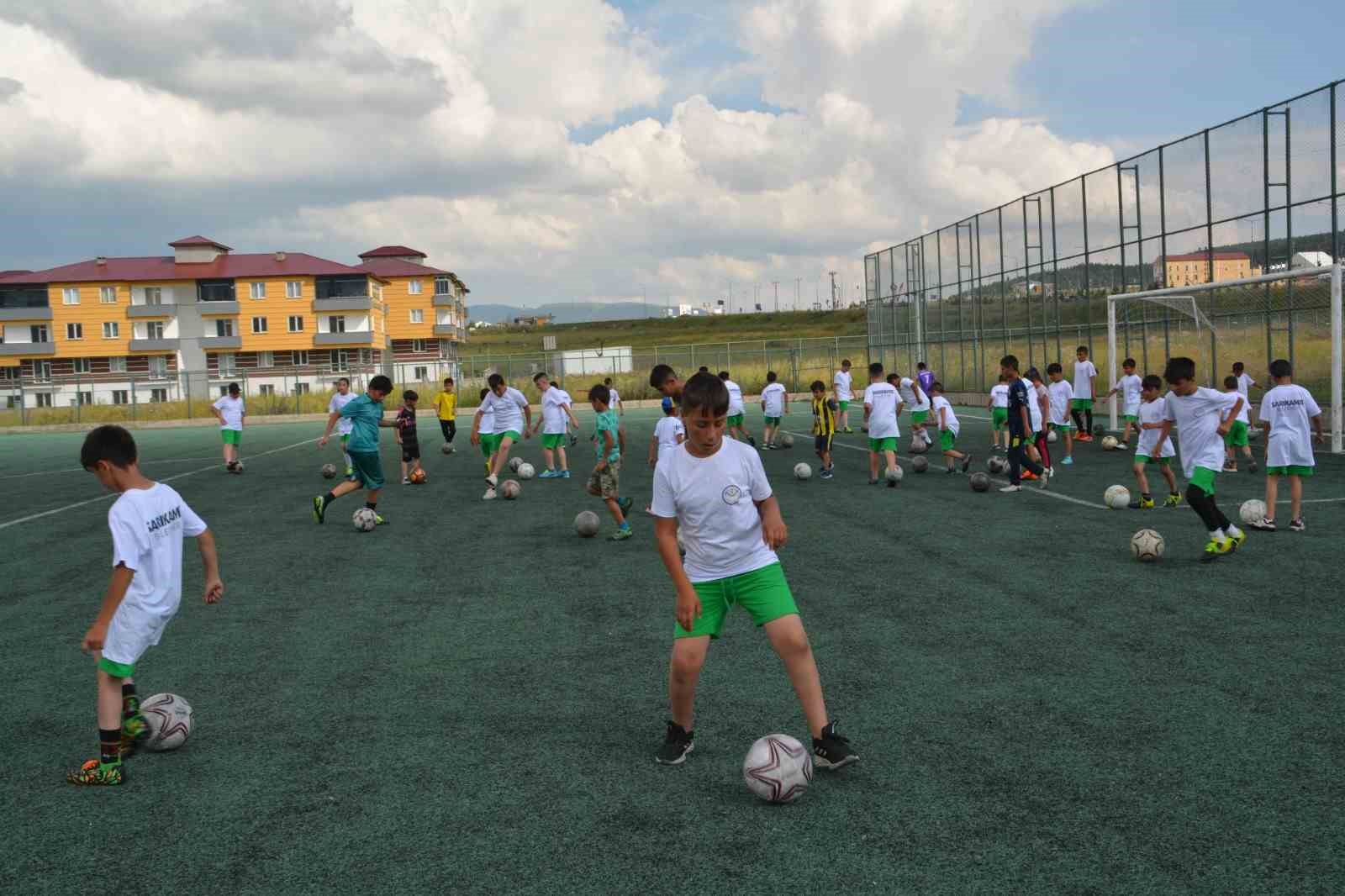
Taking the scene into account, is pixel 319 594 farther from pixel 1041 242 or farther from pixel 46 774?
pixel 1041 242

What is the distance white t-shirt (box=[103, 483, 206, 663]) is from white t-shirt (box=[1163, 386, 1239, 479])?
905cm

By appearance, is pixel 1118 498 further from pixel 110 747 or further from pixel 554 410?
pixel 110 747

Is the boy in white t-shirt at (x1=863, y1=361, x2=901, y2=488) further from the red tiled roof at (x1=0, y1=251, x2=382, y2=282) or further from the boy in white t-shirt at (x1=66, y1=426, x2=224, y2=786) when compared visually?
the red tiled roof at (x1=0, y1=251, x2=382, y2=282)

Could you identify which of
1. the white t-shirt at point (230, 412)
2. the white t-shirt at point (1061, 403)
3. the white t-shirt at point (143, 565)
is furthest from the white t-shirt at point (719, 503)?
the white t-shirt at point (230, 412)

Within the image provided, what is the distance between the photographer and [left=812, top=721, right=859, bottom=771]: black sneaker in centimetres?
500

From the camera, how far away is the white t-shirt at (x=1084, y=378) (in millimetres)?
23156

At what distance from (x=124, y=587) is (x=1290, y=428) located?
11.1 meters

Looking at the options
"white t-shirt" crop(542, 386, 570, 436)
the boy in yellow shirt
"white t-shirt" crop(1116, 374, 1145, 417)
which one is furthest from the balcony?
"white t-shirt" crop(1116, 374, 1145, 417)

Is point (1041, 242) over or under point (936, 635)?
over

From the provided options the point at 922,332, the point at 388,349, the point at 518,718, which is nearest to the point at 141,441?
the point at 922,332

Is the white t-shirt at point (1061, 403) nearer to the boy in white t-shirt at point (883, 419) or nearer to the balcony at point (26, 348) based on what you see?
the boy in white t-shirt at point (883, 419)

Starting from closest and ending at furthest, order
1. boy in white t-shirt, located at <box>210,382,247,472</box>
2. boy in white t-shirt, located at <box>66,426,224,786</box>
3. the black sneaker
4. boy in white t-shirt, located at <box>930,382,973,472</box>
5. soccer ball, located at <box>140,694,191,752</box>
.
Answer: the black sneaker → boy in white t-shirt, located at <box>66,426,224,786</box> → soccer ball, located at <box>140,694,191,752</box> → boy in white t-shirt, located at <box>930,382,973,472</box> → boy in white t-shirt, located at <box>210,382,247,472</box>

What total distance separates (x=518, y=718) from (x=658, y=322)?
154871 millimetres

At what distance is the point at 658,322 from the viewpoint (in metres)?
160
